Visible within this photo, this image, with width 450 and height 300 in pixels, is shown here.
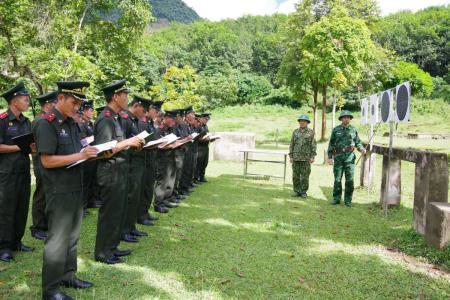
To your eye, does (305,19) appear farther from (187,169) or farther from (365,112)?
(187,169)

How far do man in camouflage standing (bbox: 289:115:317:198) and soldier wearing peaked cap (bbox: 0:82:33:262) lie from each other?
6.16 m

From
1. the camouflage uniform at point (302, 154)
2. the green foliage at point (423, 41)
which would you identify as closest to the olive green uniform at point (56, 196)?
the camouflage uniform at point (302, 154)

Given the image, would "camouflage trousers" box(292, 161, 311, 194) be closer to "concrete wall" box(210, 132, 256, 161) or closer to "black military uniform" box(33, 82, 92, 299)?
"concrete wall" box(210, 132, 256, 161)

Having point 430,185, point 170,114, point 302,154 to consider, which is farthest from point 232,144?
point 430,185

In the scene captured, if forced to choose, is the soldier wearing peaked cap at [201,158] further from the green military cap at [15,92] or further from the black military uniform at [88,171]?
the green military cap at [15,92]

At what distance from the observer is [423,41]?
60469 millimetres

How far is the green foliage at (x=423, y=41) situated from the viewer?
2315 inches

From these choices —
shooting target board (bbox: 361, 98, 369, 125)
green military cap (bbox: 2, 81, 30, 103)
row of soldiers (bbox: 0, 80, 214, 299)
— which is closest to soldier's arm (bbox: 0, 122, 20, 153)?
row of soldiers (bbox: 0, 80, 214, 299)

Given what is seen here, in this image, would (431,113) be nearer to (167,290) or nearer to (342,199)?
(342,199)

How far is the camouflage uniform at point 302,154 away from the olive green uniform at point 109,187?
18.4ft

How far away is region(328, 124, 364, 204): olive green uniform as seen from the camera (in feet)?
28.2

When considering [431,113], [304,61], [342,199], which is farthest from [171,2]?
[342,199]

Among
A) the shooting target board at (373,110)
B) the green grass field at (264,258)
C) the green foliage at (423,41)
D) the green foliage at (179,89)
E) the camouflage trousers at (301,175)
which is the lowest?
the green grass field at (264,258)

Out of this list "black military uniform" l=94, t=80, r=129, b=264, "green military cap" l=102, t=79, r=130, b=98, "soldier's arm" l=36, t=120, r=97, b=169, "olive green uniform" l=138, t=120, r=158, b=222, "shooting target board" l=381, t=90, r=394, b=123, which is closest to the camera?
"soldier's arm" l=36, t=120, r=97, b=169
